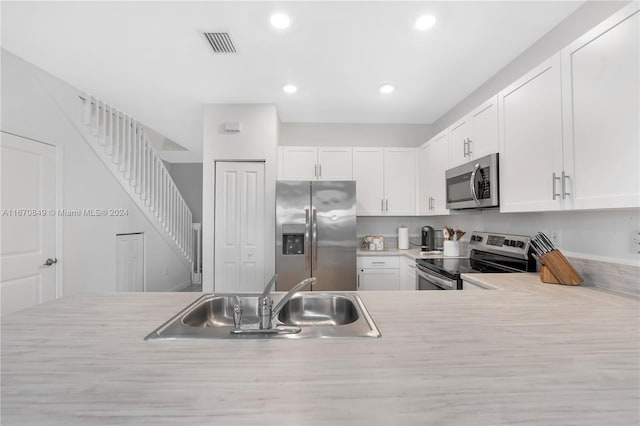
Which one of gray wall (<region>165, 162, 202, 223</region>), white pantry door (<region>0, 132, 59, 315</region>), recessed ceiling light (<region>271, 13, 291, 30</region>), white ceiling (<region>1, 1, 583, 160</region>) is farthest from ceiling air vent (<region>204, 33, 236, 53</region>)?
gray wall (<region>165, 162, 202, 223</region>)

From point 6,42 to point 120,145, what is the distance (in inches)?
68.6

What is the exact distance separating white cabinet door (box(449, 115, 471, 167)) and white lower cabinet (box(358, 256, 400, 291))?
4.19 feet

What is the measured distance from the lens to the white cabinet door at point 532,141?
5.29 feet

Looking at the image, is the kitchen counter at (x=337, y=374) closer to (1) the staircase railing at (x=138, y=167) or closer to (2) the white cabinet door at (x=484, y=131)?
(2) the white cabinet door at (x=484, y=131)

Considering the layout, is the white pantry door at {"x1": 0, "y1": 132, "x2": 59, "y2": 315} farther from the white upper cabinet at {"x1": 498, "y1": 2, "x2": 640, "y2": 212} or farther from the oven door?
the white upper cabinet at {"x1": 498, "y1": 2, "x2": 640, "y2": 212}

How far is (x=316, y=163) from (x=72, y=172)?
2.64 metres

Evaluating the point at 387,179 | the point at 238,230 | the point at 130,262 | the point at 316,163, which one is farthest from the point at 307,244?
the point at 130,262

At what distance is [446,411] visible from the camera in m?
0.57

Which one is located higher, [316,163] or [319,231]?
[316,163]

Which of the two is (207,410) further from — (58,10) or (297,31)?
(58,10)

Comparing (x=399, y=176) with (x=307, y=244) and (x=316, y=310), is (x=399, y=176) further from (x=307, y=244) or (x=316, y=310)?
(x=316, y=310)

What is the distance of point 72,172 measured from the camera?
303 cm

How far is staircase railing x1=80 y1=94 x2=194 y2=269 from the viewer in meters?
3.43

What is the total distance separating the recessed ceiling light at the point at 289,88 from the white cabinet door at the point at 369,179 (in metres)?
1.13
